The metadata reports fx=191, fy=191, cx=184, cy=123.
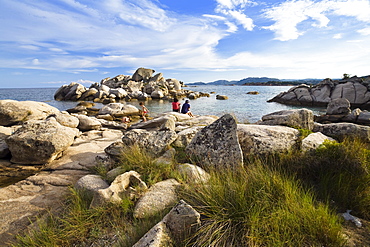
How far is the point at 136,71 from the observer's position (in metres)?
74.4

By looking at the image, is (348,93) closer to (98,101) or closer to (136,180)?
(136,180)

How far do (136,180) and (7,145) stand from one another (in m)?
5.96

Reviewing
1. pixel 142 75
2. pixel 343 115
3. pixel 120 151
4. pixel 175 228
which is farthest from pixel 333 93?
pixel 142 75

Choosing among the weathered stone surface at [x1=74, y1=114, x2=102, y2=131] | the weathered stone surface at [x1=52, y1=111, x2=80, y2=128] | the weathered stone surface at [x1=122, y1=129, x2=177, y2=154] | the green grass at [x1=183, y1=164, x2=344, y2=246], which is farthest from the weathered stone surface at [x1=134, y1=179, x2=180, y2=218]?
the weathered stone surface at [x1=74, y1=114, x2=102, y2=131]

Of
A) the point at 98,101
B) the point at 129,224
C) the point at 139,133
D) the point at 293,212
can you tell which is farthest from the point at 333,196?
the point at 98,101

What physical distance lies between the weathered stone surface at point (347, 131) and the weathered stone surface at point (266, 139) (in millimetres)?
1859

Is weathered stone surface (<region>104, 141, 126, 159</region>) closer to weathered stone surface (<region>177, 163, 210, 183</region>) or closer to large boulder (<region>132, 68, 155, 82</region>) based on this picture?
weathered stone surface (<region>177, 163, 210, 183</region>)

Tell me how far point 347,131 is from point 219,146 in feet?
14.9

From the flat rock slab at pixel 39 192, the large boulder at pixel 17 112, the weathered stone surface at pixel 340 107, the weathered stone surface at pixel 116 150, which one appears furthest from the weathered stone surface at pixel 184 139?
the weathered stone surface at pixel 340 107

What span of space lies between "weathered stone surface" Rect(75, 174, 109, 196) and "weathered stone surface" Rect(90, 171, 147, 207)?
330 mm

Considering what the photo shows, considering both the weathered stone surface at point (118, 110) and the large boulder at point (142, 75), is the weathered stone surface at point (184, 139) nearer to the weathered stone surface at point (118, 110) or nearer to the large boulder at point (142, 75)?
the weathered stone surface at point (118, 110)

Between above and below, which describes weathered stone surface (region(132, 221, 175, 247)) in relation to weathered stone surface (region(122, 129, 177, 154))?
below

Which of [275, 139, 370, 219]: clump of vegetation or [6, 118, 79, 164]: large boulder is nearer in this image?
[275, 139, 370, 219]: clump of vegetation

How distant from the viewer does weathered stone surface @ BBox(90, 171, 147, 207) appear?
11.9ft
